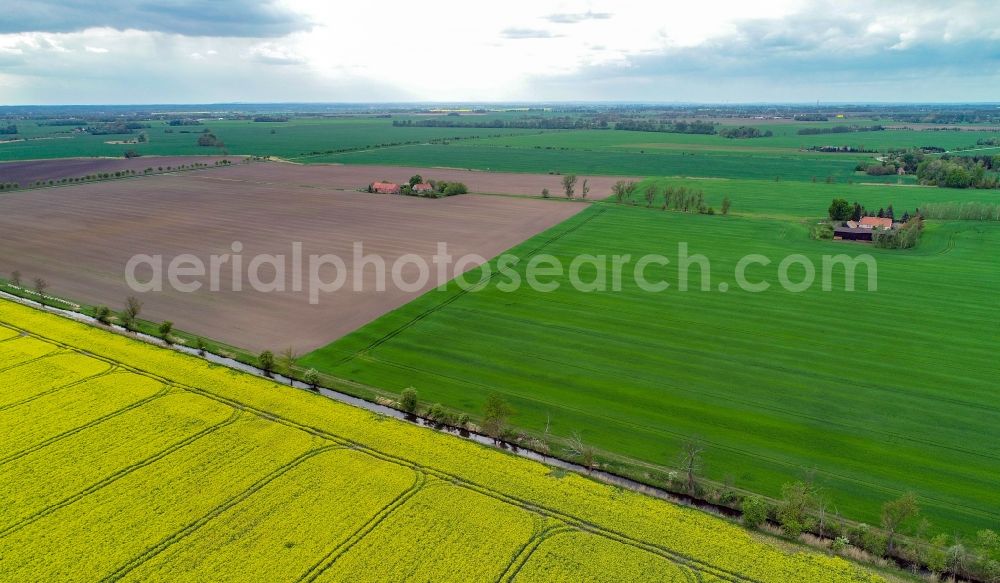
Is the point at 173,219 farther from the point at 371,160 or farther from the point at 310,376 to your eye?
the point at 371,160

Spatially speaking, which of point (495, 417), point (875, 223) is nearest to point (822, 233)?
point (875, 223)

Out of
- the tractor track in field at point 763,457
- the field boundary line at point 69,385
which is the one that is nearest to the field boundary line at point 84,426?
the field boundary line at point 69,385

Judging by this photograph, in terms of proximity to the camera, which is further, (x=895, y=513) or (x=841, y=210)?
(x=841, y=210)

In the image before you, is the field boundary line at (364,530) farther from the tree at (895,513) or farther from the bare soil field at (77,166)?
the bare soil field at (77,166)

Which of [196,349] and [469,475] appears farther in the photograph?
[196,349]

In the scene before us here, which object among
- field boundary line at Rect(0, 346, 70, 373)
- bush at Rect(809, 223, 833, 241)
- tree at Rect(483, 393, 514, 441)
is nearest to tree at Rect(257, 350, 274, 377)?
field boundary line at Rect(0, 346, 70, 373)

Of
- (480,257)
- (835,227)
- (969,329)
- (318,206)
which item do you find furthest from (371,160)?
(969,329)

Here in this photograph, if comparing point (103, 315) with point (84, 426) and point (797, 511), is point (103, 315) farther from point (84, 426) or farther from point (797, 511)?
point (797, 511)
